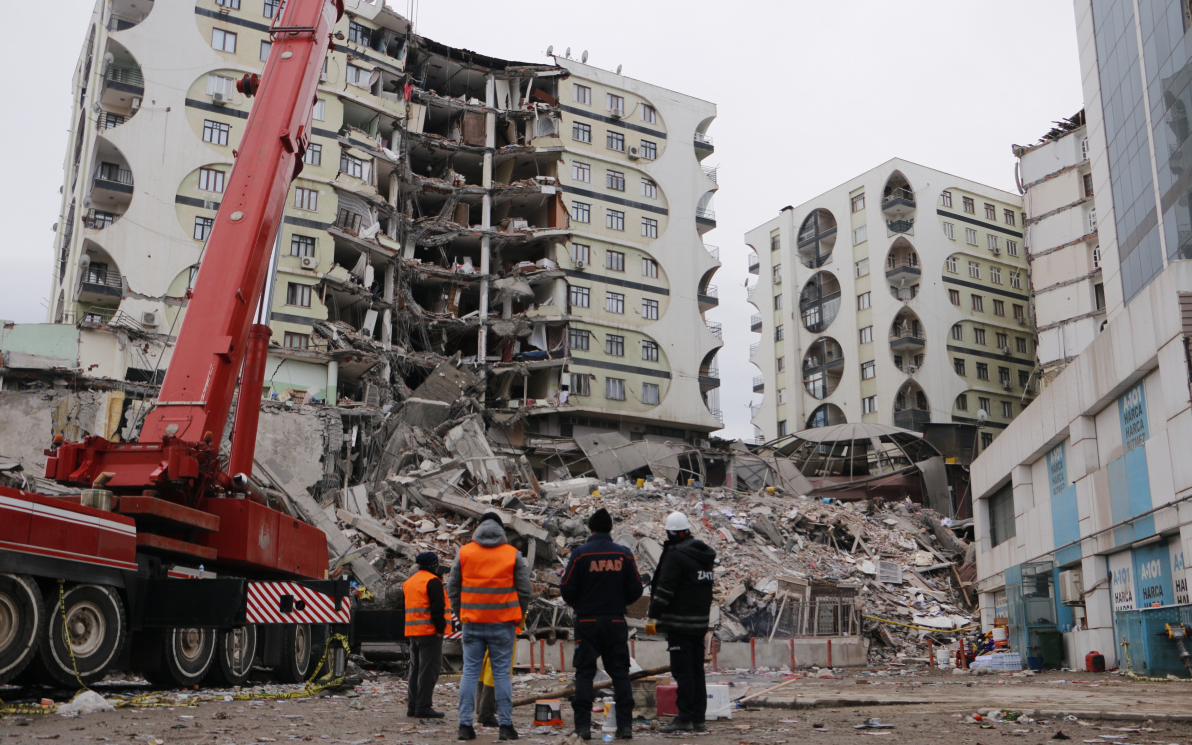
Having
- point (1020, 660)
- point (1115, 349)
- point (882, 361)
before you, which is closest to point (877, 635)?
point (1020, 660)

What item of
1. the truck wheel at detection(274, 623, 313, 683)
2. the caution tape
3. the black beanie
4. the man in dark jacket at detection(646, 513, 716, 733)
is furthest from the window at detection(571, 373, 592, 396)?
the black beanie

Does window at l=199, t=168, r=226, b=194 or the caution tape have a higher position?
window at l=199, t=168, r=226, b=194

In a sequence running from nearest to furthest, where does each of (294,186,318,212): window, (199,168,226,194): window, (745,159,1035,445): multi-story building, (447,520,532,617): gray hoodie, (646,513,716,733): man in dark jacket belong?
(447,520,532,617): gray hoodie
(646,513,716,733): man in dark jacket
(199,168,226,194): window
(294,186,318,212): window
(745,159,1035,445): multi-story building

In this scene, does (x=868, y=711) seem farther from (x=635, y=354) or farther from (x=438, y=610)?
(x=635, y=354)

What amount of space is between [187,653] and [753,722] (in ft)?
22.3

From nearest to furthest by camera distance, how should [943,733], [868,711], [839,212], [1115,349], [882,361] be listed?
[943,733] → [868,711] → [1115,349] → [882,361] → [839,212]

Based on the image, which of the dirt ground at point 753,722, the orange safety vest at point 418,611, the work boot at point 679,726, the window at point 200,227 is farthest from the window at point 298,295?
the work boot at point 679,726

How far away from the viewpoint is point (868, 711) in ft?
29.5

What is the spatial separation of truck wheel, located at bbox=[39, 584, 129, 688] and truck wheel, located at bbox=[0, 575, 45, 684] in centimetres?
17

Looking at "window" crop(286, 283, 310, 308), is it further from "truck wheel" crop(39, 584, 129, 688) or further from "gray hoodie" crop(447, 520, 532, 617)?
"gray hoodie" crop(447, 520, 532, 617)

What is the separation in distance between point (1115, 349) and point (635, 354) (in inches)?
1413

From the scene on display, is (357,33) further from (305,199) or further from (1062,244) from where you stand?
(1062,244)

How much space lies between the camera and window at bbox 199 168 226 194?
137 feet

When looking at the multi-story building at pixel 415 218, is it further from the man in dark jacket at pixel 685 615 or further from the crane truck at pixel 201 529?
the man in dark jacket at pixel 685 615
